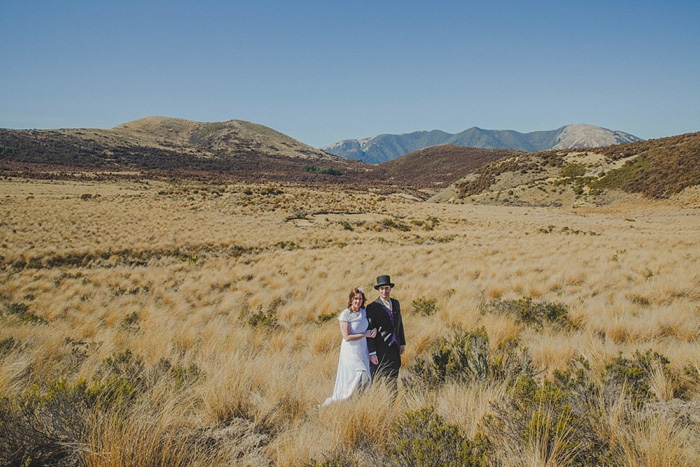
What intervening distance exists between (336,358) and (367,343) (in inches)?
38.9

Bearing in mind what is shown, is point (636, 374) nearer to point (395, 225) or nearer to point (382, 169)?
point (395, 225)

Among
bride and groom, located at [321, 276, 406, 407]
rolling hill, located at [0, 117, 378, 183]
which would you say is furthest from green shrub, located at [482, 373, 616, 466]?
rolling hill, located at [0, 117, 378, 183]

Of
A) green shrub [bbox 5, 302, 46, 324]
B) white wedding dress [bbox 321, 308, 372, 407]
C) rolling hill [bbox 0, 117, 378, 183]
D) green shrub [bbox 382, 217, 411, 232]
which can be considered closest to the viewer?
white wedding dress [bbox 321, 308, 372, 407]

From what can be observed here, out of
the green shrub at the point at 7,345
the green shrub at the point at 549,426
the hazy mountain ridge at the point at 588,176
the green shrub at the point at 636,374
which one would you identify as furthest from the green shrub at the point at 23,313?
the hazy mountain ridge at the point at 588,176

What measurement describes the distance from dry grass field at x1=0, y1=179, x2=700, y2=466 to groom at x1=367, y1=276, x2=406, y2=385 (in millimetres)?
275

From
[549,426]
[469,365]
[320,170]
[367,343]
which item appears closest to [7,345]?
[367,343]

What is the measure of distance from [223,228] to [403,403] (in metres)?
22.4

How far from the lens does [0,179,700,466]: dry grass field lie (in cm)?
228

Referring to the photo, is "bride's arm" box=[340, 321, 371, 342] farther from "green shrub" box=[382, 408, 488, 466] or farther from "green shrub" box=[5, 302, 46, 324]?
"green shrub" box=[5, 302, 46, 324]

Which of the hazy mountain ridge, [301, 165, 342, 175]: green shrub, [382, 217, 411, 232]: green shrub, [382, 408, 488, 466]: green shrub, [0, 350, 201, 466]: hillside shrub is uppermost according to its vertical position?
[301, 165, 342, 175]: green shrub

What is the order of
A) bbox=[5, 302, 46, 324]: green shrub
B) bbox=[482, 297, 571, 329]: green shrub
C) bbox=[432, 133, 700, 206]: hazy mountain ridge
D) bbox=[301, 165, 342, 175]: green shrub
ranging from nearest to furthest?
bbox=[482, 297, 571, 329]: green shrub
bbox=[5, 302, 46, 324]: green shrub
bbox=[432, 133, 700, 206]: hazy mountain ridge
bbox=[301, 165, 342, 175]: green shrub

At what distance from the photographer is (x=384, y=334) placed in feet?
13.3

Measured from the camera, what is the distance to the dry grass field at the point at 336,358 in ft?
7.48

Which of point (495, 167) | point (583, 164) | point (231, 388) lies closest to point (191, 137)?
point (495, 167)
